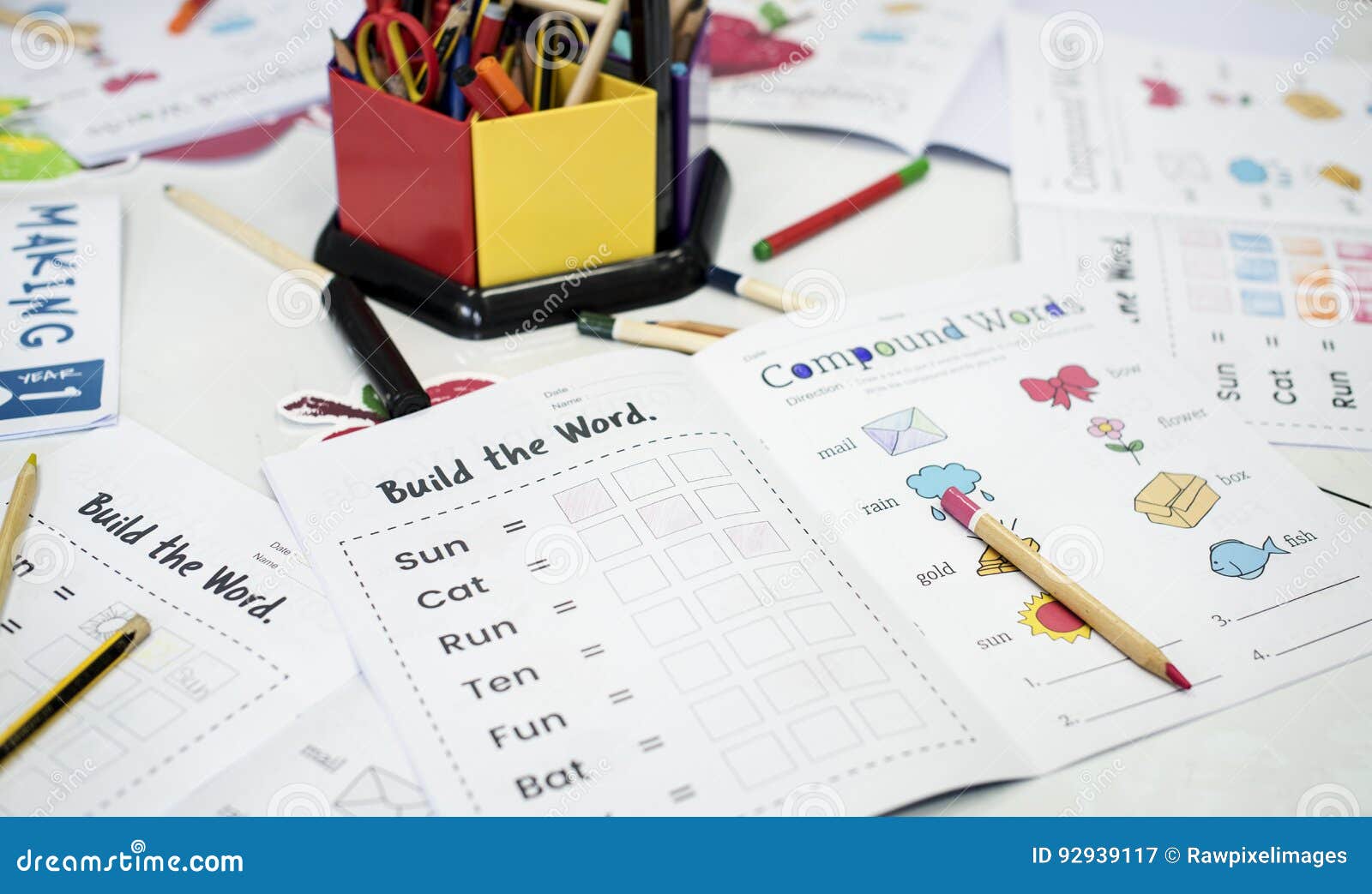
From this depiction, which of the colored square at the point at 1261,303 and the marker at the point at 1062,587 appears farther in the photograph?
the colored square at the point at 1261,303

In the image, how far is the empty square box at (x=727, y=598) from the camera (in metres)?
0.62

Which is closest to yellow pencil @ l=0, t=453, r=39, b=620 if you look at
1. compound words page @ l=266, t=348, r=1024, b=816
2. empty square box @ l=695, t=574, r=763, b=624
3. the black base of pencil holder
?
compound words page @ l=266, t=348, r=1024, b=816

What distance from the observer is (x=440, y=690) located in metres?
0.58

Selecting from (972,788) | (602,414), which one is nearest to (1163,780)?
(972,788)

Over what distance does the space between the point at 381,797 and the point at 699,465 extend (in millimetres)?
257

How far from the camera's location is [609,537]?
653mm

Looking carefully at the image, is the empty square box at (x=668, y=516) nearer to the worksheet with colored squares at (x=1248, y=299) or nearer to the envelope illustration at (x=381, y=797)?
the envelope illustration at (x=381, y=797)

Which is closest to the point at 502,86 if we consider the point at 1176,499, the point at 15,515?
the point at 15,515

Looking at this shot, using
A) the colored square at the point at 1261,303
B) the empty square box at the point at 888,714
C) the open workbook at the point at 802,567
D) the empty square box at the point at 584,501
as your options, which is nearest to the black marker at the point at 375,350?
the open workbook at the point at 802,567

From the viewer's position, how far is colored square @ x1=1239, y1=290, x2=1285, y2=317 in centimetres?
89

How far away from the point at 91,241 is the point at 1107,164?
Result: 2.65 ft

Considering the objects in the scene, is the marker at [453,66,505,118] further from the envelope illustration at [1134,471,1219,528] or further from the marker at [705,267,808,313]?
the envelope illustration at [1134,471,1219,528]

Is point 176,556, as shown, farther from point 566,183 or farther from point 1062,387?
point 1062,387

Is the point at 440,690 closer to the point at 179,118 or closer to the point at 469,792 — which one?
the point at 469,792
